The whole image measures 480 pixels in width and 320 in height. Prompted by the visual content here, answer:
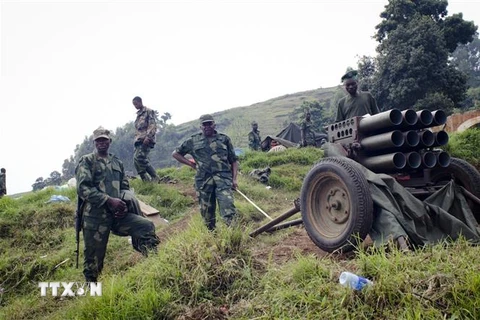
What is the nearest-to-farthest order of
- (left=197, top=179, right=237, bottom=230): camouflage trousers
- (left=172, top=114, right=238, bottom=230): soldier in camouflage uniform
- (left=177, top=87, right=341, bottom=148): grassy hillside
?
(left=197, top=179, right=237, bottom=230): camouflage trousers
(left=172, top=114, right=238, bottom=230): soldier in camouflage uniform
(left=177, top=87, right=341, bottom=148): grassy hillside

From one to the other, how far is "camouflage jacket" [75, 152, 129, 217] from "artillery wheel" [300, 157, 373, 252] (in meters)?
2.21

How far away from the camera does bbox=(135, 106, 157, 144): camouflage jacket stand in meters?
8.83

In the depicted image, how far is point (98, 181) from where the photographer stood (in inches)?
182

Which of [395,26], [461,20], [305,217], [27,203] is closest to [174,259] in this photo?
[305,217]

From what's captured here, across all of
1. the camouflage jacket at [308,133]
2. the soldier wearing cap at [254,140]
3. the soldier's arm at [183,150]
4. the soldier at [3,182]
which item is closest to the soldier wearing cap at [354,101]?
the soldier's arm at [183,150]

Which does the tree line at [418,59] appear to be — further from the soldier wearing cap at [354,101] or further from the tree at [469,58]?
the tree at [469,58]

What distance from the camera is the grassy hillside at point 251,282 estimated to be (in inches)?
93.3

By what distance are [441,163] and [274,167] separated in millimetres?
7619

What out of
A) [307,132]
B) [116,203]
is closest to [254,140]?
[307,132]

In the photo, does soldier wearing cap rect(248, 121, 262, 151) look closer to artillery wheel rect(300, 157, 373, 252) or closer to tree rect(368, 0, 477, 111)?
tree rect(368, 0, 477, 111)

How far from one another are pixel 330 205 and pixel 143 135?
6011mm

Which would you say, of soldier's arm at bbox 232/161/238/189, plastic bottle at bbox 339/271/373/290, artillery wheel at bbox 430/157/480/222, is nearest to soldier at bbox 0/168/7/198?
soldier's arm at bbox 232/161/238/189

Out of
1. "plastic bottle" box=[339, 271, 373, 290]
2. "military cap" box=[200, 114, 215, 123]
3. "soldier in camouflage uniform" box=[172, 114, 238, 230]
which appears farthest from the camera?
"military cap" box=[200, 114, 215, 123]

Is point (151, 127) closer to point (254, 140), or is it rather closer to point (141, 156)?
point (141, 156)
